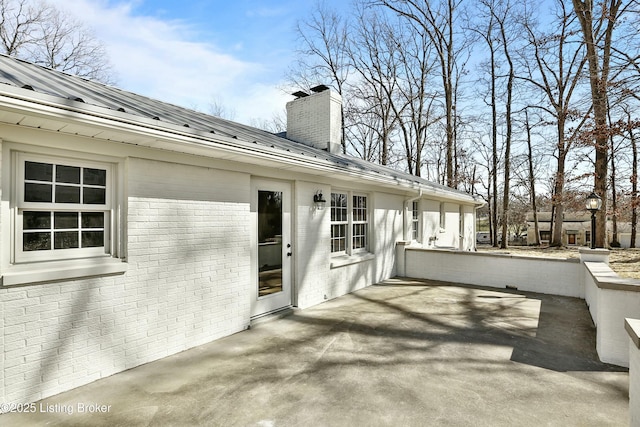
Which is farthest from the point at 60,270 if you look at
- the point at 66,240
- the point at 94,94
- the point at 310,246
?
the point at 310,246

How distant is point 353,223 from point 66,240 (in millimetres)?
5310

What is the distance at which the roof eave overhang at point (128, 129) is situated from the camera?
242cm

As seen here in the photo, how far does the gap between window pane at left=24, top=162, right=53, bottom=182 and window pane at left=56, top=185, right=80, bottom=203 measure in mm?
122

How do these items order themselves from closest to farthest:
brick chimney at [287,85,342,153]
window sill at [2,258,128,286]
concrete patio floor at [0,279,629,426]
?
concrete patio floor at [0,279,629,426], window sill at [2,258,128,286], brick chimney at [287,85,342,153]

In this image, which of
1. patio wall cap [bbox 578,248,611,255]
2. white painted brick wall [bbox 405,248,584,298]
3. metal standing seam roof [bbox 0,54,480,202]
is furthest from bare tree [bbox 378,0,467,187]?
metal standing seam roof [bbox 0,54,480,202]

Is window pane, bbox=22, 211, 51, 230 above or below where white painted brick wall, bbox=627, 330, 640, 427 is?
above

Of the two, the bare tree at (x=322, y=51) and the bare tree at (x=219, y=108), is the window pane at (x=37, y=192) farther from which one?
the bare tree at (x=219, y=108)

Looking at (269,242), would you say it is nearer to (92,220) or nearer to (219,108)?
(92,220)

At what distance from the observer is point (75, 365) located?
10.1ft

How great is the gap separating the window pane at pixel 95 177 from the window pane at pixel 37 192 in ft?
1.02

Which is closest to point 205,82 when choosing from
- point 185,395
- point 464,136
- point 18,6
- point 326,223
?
point 18,6

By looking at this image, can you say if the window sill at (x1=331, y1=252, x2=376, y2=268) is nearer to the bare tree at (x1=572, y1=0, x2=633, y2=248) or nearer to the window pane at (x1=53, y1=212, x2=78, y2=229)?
the window pane at (x1=53, y1=212, x2=78, y2=229)

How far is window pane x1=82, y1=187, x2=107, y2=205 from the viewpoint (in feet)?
10.8

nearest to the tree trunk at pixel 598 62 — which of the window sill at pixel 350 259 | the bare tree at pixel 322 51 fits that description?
the window sill at pixel 350 259
